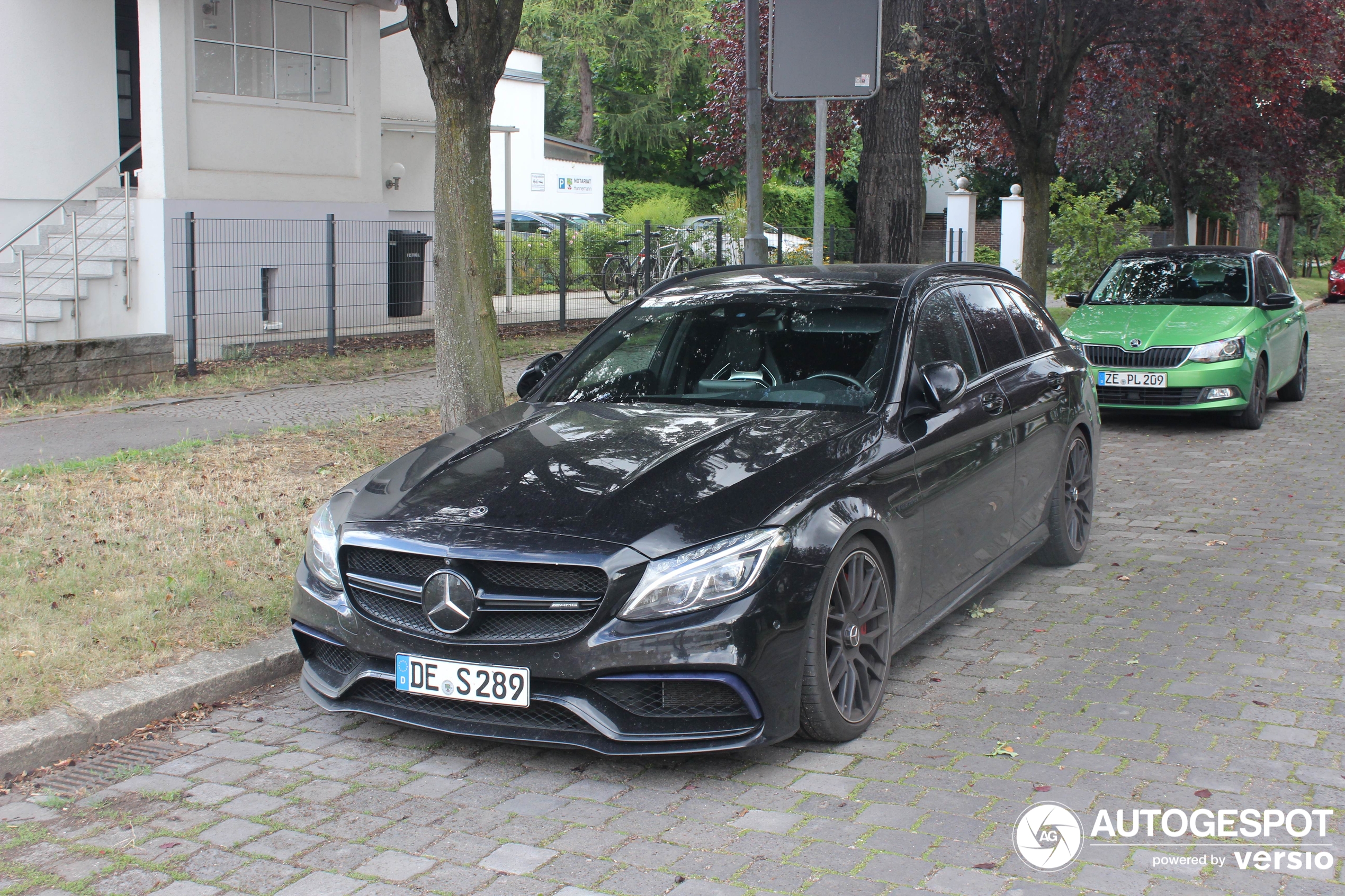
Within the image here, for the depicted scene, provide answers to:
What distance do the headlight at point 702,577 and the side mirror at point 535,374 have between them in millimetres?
2155

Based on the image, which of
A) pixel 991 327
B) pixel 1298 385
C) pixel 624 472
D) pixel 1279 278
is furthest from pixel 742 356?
pixel 1298 385

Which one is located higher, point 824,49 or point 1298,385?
point 824,49

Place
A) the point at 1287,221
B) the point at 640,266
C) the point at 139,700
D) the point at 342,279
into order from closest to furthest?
the point at 139,700, the point at 342,279, the point at 640,266, the point at 1287,221

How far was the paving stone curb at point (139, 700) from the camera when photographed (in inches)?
164

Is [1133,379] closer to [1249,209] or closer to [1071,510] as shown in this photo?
[1071,510]

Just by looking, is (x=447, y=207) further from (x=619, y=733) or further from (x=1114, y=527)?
(x=619, y=733)

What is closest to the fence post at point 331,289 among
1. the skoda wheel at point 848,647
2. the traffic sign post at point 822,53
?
the traffic sign post at point 822,53

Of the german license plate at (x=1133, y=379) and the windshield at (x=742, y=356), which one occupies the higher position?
the windshield at (x=742, y=356)

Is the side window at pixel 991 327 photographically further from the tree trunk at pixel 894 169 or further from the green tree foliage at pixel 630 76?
the green tree foliage at pixel 630 76

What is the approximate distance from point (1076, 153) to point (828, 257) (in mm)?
6163

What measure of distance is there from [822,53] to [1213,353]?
4.85 metres

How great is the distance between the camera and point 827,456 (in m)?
4.42

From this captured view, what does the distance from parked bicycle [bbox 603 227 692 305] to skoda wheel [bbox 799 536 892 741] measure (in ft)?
46.7

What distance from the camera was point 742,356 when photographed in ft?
17.8
